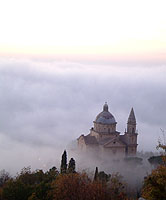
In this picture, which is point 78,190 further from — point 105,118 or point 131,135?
point 131,135

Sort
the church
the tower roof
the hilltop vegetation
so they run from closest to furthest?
the hilltop vegetation < the church < the tower roof

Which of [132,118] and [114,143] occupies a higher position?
[132,118]

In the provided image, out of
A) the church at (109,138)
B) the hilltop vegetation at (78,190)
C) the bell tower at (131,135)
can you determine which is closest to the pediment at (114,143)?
the church at (109,138)

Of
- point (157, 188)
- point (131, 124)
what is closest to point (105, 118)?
point (131, 124)

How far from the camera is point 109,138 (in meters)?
52.0

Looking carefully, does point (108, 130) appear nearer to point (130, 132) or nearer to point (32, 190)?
point (130, 132)

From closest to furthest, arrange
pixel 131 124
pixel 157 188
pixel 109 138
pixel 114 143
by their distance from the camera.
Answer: pixel 157 188
pixel 114 143
pixel 109 138
pixel 131 124

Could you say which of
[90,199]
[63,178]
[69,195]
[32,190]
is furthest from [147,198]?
[32,190]

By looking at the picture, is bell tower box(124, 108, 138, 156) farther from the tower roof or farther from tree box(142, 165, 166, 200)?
tree box(142, 165, 166, 200)

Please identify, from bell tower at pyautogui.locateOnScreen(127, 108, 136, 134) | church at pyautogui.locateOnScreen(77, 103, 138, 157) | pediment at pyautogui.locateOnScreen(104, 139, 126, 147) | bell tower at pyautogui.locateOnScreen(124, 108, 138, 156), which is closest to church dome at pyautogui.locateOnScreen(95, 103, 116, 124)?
church at pyautogui.locateOnScreen(77, 103, 138, 157)

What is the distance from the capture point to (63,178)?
23.4m

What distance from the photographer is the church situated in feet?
168

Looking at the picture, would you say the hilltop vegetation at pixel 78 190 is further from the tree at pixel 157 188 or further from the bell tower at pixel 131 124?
the bell tower at pixel 131 124

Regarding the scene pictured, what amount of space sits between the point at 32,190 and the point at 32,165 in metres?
34.2
